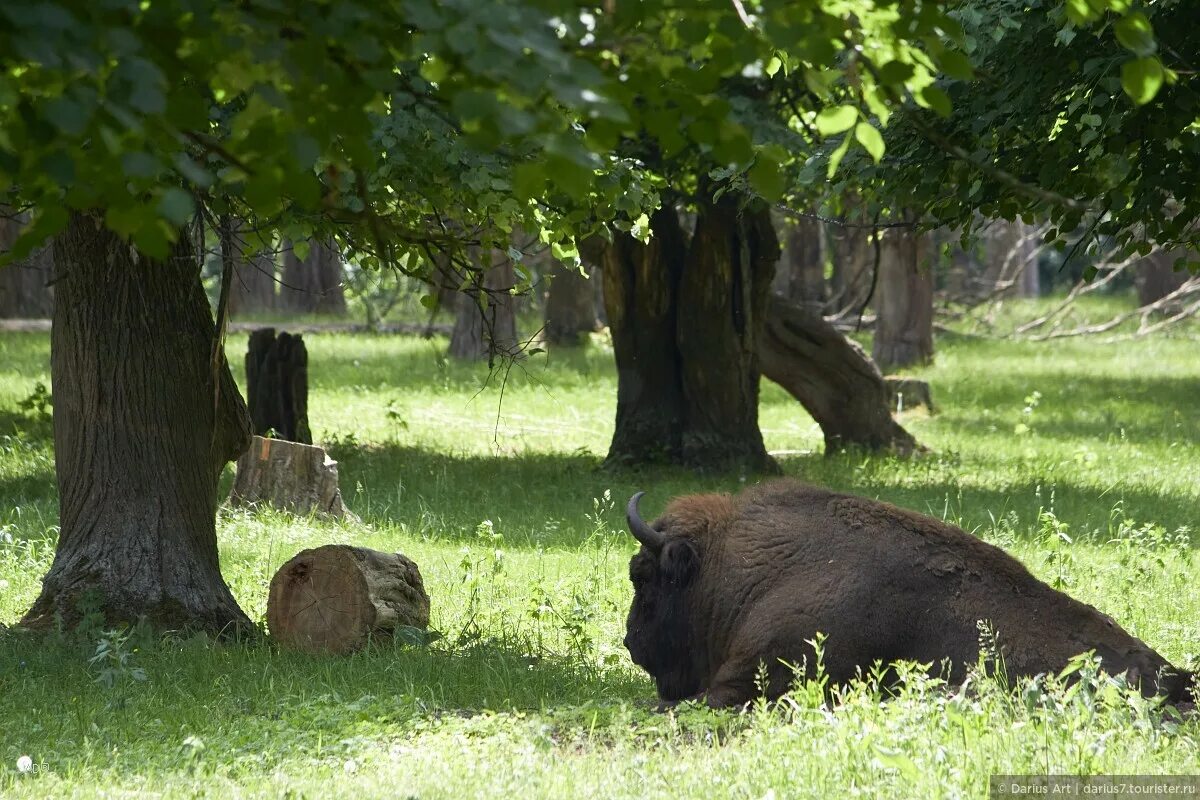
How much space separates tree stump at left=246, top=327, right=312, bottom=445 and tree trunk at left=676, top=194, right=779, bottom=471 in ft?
13.1

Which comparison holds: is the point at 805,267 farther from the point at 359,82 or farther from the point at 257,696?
the point at 359,82

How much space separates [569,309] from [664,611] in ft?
67.0

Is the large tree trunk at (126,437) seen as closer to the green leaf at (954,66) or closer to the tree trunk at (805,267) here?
the green leaf at (954,66)

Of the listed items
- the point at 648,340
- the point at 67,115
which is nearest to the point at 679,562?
the point at 67,115

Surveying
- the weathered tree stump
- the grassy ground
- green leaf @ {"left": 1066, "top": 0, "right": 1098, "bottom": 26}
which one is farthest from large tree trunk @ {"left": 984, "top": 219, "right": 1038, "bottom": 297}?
green leaf @ {"left": 1066, "top": 0, "right": 1098, "bottom": 26}

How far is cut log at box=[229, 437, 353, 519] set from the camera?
11750 mm

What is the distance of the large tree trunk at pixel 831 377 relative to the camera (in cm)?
1648

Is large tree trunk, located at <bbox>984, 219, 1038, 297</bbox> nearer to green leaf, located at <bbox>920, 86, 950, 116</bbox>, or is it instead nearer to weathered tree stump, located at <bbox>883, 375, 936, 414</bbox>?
weathered tree stump, located at <bbox>883, 375, 936, 414</bbox>

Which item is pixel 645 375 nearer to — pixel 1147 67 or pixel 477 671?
pixel 477 671

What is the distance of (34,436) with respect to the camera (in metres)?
15.2

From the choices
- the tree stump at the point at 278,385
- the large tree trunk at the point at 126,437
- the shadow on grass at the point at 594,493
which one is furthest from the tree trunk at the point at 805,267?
the large tree trunk at the point at 126,437

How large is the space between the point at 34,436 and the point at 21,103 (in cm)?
1235

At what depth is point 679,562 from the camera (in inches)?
285

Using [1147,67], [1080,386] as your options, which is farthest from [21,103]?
[1080,386]
